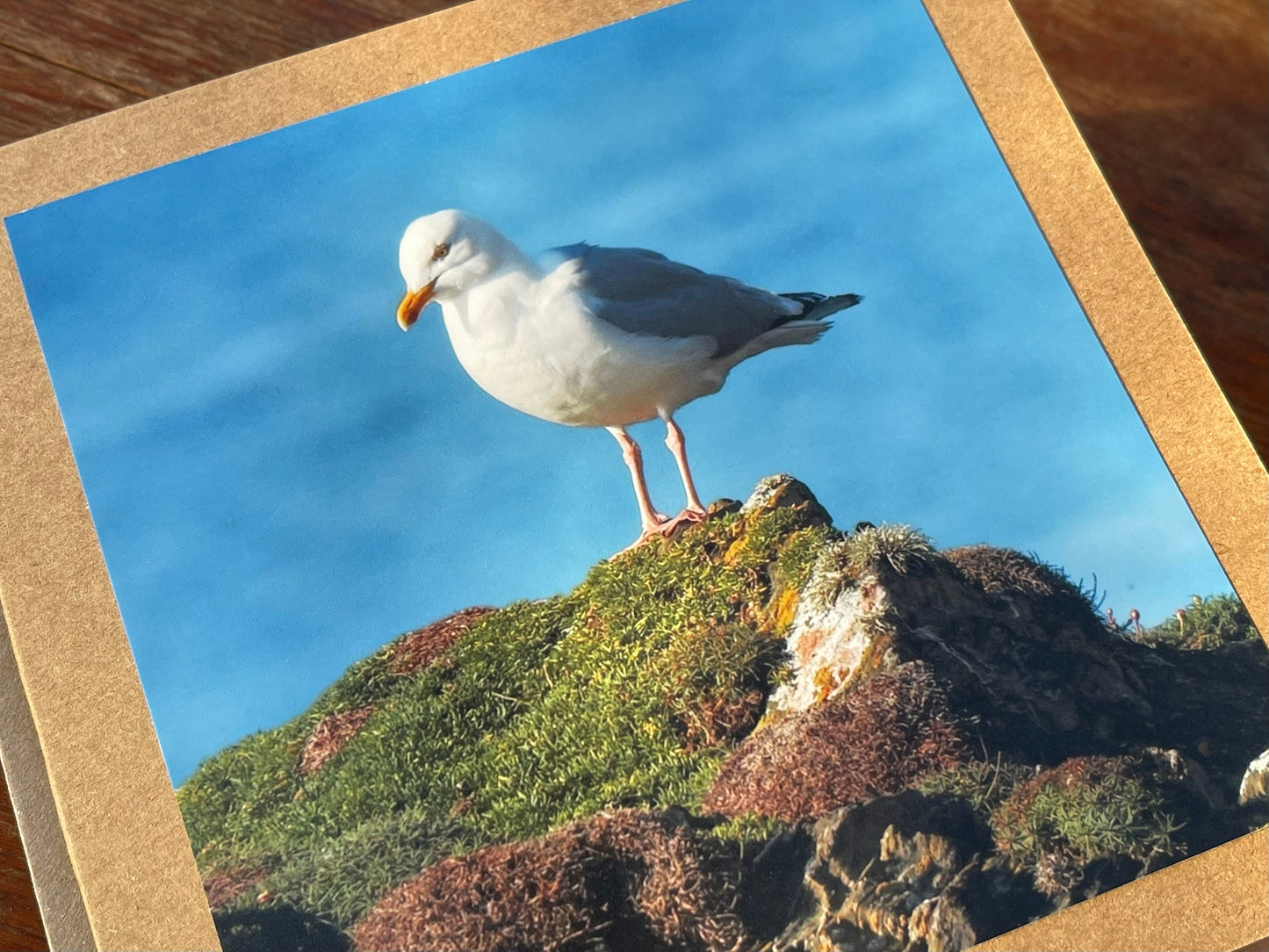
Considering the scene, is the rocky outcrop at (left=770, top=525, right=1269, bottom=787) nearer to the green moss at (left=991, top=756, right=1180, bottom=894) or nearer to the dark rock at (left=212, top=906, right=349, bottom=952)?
the green moss at (left=991, top=756, right=1180, bottom=894)

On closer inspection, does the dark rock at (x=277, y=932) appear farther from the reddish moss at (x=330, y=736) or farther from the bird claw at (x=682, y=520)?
the bird claw at (x=682, y=520)

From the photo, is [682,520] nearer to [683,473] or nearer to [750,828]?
[683,473]

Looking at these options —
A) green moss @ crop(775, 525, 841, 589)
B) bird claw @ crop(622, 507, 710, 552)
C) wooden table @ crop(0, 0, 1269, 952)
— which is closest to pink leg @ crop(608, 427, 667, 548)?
bird claw @ crop(622, 507, 710, 552)

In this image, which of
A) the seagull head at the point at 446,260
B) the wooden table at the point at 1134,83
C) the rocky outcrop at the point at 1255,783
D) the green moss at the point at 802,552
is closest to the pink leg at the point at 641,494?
the green moss at the point at 802,552

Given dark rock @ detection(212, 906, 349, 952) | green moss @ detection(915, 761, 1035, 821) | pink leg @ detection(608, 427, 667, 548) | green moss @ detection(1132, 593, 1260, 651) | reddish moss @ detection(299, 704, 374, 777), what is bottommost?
green moss @ detection(915, 761, 1035, 821)

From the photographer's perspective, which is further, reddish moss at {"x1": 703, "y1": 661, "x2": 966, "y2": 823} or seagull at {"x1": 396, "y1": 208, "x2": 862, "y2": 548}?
seagull at {"x1": 396, "y1": 208, "x2": 862, "y2": 548}

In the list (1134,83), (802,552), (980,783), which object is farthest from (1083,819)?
(1134,83)
